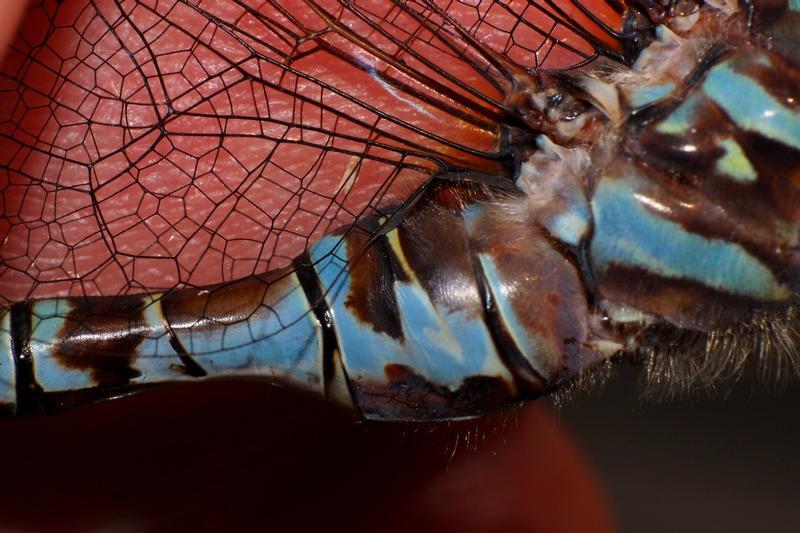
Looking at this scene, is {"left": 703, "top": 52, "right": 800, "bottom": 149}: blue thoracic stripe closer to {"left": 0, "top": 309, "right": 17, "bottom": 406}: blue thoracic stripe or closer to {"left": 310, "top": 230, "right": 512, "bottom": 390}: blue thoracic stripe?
{"left": 310, "top": 230, "right": 512, "bottom": 390}: blue thoracic stripe

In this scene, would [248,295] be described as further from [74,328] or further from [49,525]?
[49,525]

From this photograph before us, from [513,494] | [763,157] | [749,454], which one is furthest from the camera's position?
[749,454]

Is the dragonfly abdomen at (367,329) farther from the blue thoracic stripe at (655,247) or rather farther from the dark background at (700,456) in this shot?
the dark background at (700,456)

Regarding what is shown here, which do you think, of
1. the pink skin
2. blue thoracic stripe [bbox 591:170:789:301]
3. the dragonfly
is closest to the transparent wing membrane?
the dragonfly

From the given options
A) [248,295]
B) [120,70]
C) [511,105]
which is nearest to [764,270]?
[511,105]

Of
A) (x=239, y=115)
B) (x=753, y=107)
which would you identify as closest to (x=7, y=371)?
(x=239, y=115)

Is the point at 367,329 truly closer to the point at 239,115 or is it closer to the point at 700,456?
the point at 239,115
